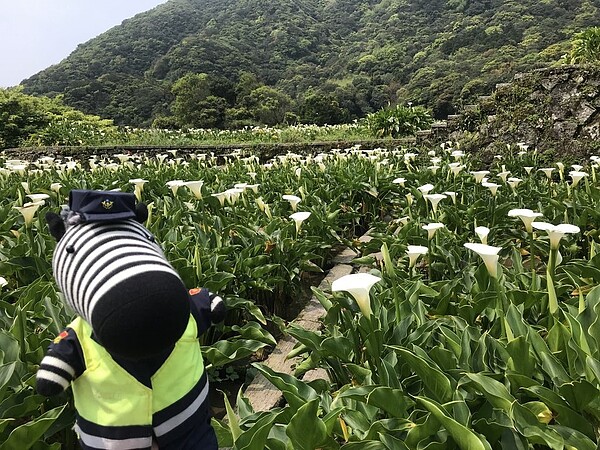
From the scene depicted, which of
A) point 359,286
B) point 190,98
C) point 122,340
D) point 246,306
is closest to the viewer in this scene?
point 122,340

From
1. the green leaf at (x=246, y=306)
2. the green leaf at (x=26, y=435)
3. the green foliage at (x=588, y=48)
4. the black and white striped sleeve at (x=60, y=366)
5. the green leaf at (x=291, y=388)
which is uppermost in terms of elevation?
the black and white striped sleeve at (x=60, y=366)

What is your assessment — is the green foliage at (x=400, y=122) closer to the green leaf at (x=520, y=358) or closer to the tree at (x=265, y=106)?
the green leaf at (x=520, y=358)

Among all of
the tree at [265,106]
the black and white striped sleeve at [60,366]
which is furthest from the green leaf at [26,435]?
the tree at [265,106]

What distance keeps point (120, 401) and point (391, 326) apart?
1170 millimetres

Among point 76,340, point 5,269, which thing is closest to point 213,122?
point 5,269

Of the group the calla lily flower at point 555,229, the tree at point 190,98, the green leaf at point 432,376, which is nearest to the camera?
the green leaf at point 432,376

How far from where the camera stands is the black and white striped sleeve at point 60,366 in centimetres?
118

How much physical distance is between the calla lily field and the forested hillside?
61.9ft

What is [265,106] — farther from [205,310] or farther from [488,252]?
[205,310]

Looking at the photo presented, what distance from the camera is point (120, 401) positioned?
1204 millimetres

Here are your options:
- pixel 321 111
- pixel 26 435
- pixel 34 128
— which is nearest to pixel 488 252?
pixel 26 435

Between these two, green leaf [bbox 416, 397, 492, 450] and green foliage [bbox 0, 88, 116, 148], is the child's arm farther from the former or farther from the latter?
green foliage [bbox 0, 88, 116, 148]

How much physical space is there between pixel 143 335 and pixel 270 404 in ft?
3.91

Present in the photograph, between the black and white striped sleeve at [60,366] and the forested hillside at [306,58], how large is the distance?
21.3 meters
